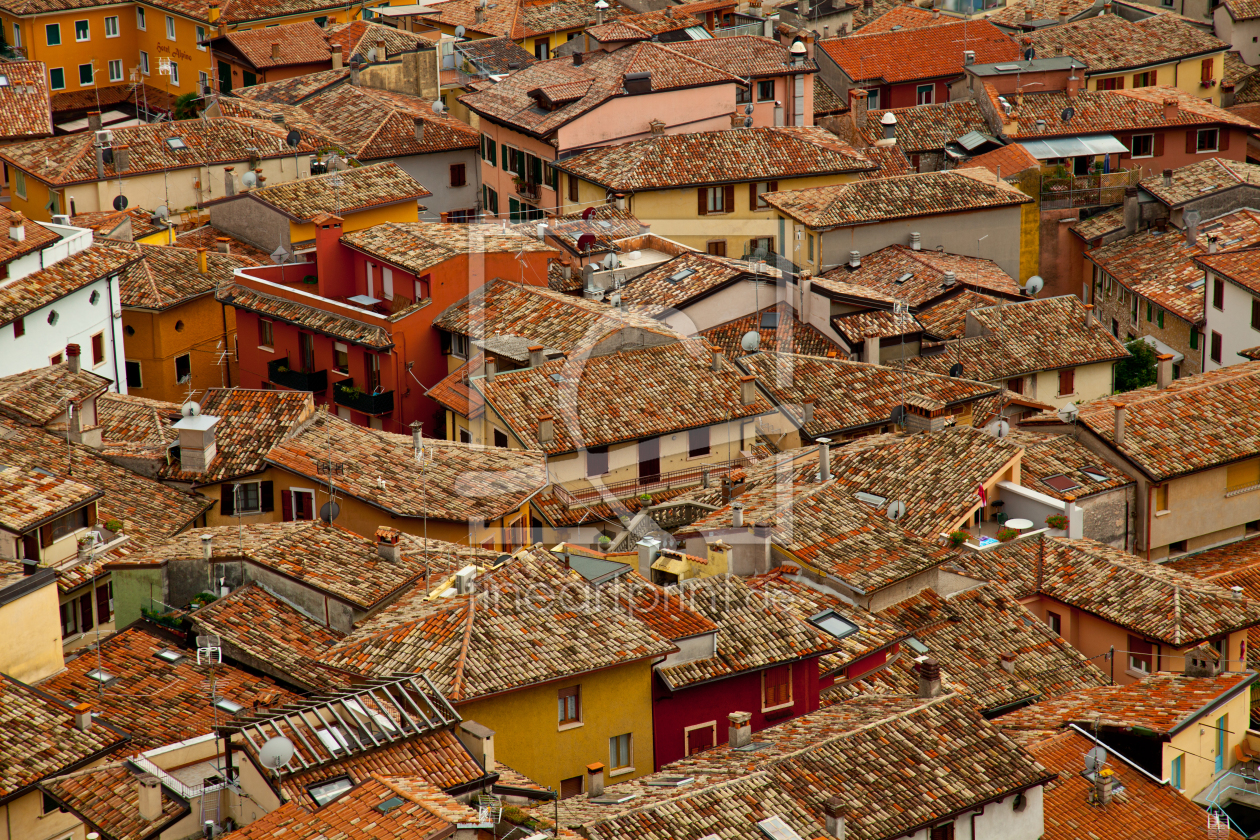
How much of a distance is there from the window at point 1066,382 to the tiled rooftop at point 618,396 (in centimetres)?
1064

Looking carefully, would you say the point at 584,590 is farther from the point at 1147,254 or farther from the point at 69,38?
the point at 69,38

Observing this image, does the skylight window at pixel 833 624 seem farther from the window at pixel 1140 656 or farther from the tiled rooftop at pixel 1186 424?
the tiled rooftop at pixel 1186 424

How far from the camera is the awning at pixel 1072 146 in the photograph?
65750mm

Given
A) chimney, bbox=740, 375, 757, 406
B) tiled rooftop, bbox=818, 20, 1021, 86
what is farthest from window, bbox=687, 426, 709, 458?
tiled rooftop, bbox=818, 20, 1021, 86

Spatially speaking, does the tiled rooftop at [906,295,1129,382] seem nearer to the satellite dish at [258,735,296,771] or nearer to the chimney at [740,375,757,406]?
the chimney at [740,375,757,406]

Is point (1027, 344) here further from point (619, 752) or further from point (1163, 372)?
point (619, 752)

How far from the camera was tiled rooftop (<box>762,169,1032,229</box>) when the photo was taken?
57469 mm

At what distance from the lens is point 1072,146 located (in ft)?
218

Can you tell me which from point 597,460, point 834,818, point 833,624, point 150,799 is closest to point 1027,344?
point 597,460

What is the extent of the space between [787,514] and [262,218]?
23752mm

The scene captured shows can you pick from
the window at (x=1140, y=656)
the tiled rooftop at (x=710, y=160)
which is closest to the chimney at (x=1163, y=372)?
the window at (x=1140, y=656)

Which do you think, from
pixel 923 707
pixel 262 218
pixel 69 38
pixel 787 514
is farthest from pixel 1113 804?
pixel 69 38

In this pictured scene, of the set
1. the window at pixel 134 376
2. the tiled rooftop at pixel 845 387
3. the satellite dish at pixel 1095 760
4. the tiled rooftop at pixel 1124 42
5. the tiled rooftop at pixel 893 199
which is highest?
the tiled rooftop at pixel 1124 42

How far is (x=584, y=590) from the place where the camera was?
3098cm
